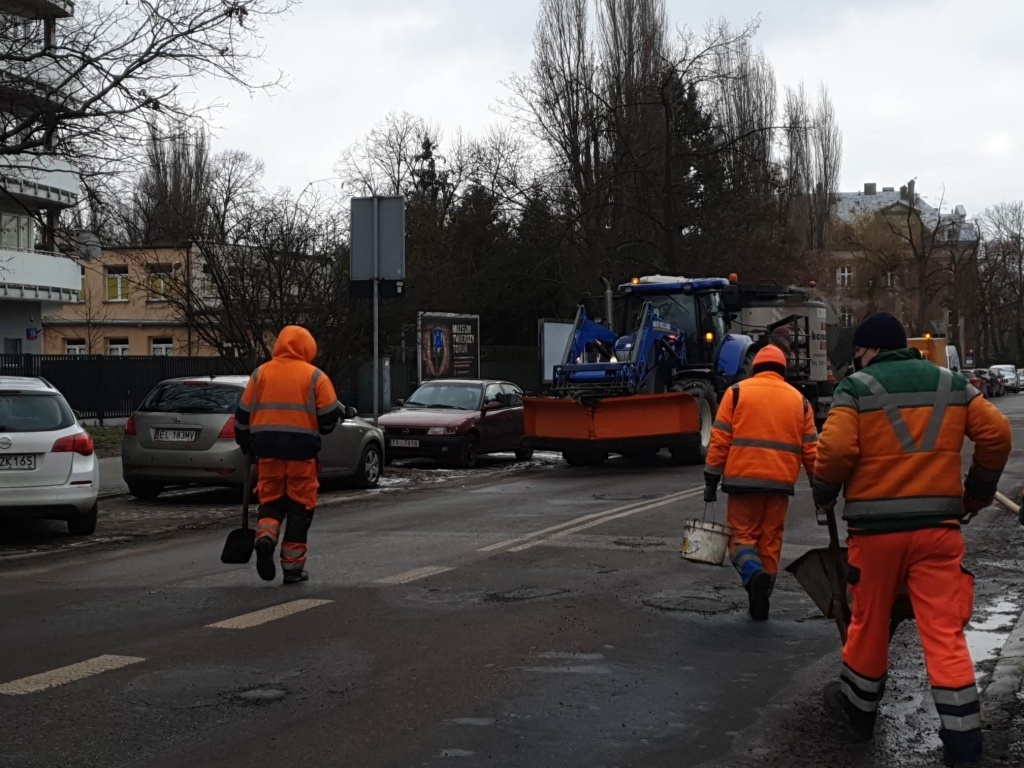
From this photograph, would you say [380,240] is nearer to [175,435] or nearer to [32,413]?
[175,435]

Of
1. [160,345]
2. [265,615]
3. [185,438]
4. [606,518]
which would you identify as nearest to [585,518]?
[606,518]

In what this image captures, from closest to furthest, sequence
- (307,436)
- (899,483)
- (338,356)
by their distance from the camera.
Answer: (899,483) < (307,436) < (338,356)

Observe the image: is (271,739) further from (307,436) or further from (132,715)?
(307,436)

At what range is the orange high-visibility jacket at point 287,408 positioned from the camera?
352 inches

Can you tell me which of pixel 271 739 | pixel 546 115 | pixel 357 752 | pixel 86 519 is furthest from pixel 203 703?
pixel 546 115

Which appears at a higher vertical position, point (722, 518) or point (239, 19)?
point (239, 19)

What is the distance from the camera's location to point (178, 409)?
50.2 ft

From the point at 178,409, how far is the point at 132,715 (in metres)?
10.1

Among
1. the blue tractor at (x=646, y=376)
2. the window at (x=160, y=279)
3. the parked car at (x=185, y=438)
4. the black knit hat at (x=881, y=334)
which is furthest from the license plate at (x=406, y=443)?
the black knit hat at (x=881, y=334)

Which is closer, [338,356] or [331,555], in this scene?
[331,555]

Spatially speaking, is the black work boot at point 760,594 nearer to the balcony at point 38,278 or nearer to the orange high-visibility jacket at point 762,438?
the orange high-visibility jacket at point 762,438

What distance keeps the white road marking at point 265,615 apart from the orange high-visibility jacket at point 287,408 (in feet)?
3.65

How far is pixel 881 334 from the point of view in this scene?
528 cm

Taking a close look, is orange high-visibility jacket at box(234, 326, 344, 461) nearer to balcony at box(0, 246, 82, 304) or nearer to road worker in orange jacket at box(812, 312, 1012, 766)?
road worker in orange jacket at box(812, 312, 1012, 766)
